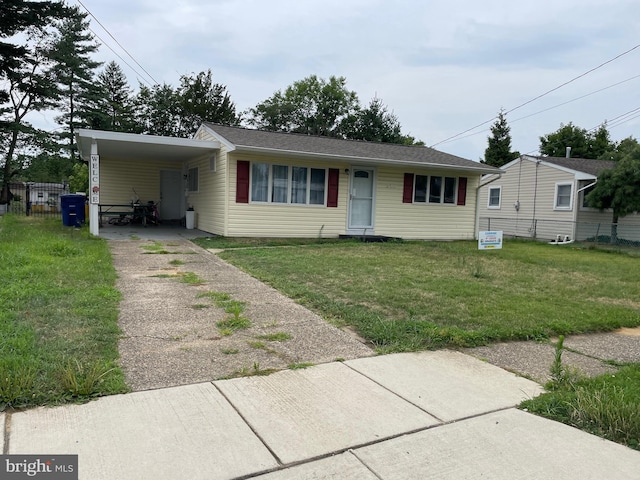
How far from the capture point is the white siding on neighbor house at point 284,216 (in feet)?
40.6

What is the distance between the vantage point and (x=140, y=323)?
4.43 m

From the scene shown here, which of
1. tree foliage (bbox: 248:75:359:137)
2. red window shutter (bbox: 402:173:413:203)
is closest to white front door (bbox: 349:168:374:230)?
red window shutter (bbox: 402:173:413:203)

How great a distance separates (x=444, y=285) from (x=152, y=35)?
12.2 meters

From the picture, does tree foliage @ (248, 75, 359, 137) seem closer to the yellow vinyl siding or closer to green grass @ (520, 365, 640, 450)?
the yellow vinyl siding

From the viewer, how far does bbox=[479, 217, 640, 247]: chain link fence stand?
16250 millimetres

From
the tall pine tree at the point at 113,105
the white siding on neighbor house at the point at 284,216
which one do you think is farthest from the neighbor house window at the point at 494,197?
the tall pine tree at the point at 113,105

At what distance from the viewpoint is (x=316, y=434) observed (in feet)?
8.37

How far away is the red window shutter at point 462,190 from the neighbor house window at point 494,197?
8036mm

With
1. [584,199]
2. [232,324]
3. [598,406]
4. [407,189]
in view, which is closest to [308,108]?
[584,199]

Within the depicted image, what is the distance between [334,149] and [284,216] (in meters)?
2.69

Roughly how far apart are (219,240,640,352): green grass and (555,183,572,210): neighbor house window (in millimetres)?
8455

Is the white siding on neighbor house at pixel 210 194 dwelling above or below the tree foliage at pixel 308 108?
below

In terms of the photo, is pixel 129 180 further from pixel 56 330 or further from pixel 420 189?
pixel 56 330

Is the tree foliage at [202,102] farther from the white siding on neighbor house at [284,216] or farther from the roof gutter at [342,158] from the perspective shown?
the roof gutter at [342,158]
